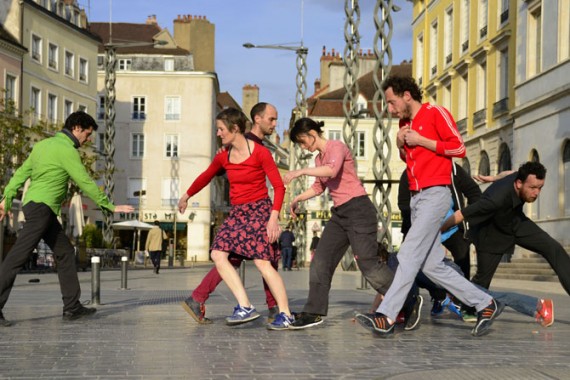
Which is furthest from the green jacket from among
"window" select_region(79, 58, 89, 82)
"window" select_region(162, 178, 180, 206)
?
"window" select_region(162, 178, 180, 206)

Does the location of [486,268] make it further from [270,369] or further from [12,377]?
[12,377]

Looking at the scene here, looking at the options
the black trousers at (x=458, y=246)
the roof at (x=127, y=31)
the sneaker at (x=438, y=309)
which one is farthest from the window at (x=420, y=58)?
the black trousers at (x=458, y=246)

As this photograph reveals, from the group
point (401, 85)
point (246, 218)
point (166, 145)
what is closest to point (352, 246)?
point (246, 218)

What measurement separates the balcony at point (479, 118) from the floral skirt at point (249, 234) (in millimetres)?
33043

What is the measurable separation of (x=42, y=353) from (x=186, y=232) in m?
67.4

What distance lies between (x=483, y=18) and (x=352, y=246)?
35072mm

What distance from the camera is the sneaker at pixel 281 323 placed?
8891 millimetres

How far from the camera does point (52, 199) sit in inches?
385

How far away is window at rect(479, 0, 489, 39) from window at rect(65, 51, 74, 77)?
25513 mm

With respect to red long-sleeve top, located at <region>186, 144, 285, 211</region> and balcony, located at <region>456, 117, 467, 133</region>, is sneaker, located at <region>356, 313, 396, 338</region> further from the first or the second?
balcony, located at <region>456, 117, 467, 133</region>

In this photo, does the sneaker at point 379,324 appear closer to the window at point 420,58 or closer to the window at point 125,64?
the window at point 420,58

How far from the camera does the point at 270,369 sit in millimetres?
6254

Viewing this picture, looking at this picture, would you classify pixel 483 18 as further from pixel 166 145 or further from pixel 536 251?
pixel 166 145

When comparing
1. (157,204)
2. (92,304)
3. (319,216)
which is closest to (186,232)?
(157,204)
